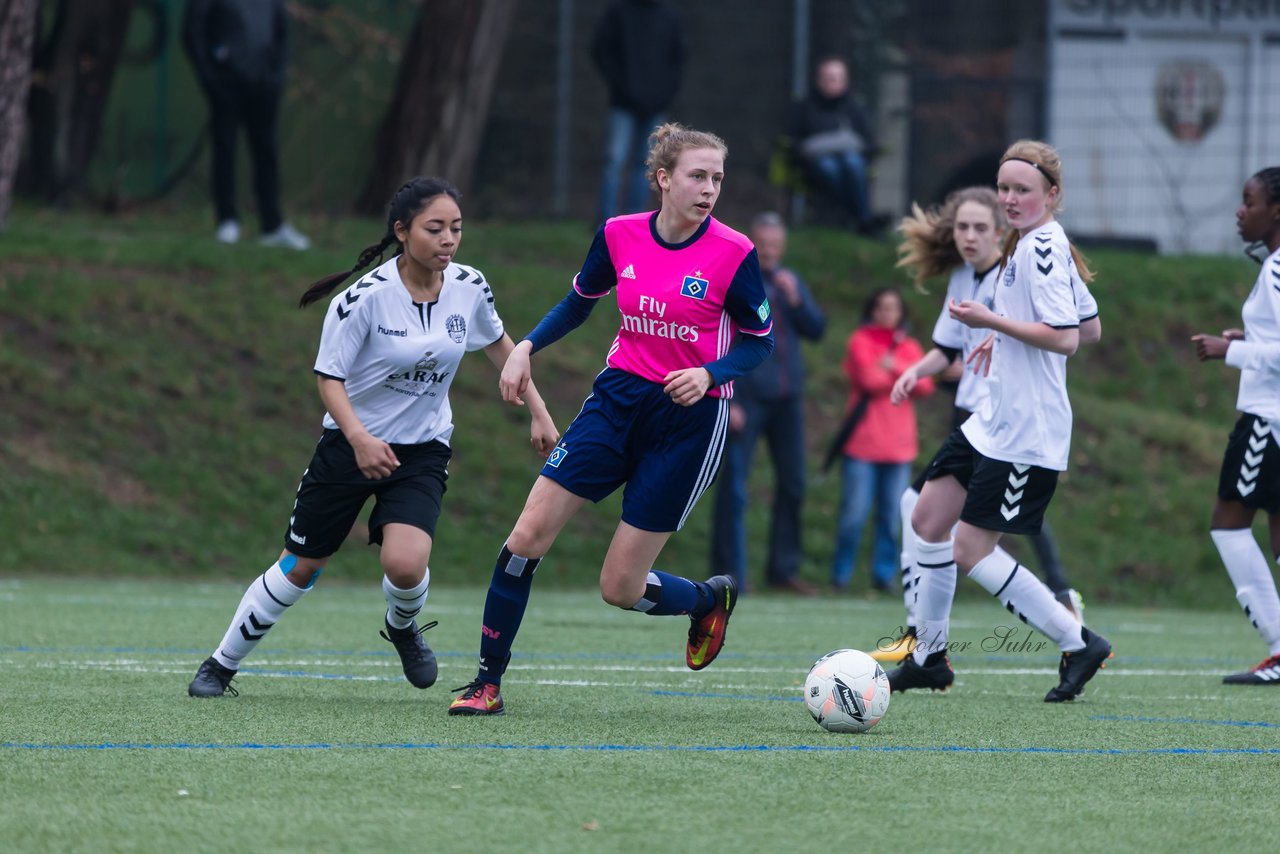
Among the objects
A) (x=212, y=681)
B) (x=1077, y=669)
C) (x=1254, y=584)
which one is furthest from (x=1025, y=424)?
(x=212, y=681)

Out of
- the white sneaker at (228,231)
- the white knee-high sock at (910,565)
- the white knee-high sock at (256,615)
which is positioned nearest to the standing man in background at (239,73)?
the white sneaker at (228,231)

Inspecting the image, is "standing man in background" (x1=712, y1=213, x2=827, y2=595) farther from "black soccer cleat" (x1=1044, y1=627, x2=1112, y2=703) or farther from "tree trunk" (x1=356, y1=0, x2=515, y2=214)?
"tree trunk" (x1=356, y1=0, x2=515, y2=214)

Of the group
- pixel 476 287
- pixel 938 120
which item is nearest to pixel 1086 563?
pixel 938 120

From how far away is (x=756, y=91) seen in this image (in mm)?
20375

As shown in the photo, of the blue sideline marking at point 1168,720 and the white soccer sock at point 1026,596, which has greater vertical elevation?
the white soccer sock at point 1026,596

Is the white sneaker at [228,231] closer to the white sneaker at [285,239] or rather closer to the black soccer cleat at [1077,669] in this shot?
the white sneaker at [285,239]

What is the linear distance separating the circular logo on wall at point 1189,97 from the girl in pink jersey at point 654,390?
15819 mm

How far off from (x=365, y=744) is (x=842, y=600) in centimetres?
783

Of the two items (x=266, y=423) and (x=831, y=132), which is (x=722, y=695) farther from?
(x=831, y=132)

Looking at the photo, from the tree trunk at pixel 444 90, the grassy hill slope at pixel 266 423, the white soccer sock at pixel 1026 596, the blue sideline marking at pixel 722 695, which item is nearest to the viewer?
the blue sideline marking at pixel 722 695

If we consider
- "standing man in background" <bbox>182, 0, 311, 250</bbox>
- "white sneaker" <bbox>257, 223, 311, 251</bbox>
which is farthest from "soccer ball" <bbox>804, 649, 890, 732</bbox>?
"white sneaker" <bbox>257, 223, 311, 251</bbox>

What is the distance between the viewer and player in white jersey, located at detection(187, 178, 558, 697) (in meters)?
6.30

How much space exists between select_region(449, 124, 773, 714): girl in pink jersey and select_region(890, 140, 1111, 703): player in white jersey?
0.99 m

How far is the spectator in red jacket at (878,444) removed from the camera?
13.1 meters
